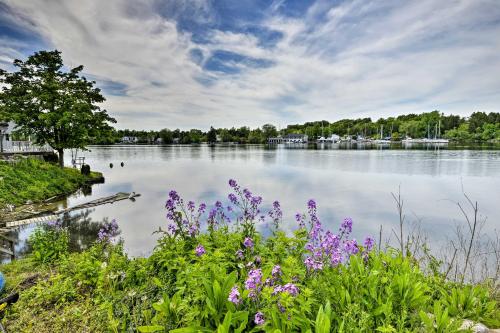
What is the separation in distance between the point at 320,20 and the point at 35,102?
3416 cm

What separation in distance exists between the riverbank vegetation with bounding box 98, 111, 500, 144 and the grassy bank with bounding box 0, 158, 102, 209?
5510 inches

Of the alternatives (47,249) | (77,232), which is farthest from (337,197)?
(47,249)

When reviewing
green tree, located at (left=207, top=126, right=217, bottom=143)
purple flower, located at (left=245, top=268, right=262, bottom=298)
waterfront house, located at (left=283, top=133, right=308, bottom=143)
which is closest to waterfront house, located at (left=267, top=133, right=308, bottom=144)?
waterfront house, located at (left=283, top=133, right=308, bottom=143)

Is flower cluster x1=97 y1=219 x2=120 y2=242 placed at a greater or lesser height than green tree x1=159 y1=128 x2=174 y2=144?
lesser

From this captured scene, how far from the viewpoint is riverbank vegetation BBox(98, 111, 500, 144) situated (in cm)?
11881

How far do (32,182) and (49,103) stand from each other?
7992 mm

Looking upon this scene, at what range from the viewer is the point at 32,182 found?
18141 millimetres

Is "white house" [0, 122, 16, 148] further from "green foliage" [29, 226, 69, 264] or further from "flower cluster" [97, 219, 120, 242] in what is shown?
"flower cluster" [97, 219, 120, 242]

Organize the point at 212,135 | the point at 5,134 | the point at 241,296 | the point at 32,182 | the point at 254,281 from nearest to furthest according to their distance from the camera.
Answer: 1. the point at 254,281
2. the point at 241,296
3. the point at 32,182
4. the point at 5,134
5. the point at 212,135

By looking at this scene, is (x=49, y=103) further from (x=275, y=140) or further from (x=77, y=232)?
(x=275, y=140)

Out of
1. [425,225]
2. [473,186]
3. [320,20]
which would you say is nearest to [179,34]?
[320,20]

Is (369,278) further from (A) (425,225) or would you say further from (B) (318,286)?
(A) (425,225)

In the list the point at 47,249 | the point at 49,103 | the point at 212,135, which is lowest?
the point at 47,249

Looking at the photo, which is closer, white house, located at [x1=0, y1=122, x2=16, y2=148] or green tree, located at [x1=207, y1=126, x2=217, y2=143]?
white house, located at [x1=0, y1=122, x2=16, y2=148]
